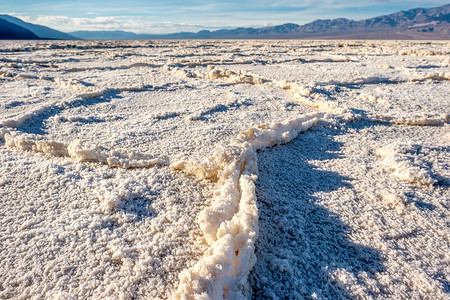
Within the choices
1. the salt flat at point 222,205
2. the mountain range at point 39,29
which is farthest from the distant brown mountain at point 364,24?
the salt flat at point 222,205

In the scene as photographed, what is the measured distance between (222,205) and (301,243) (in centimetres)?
36

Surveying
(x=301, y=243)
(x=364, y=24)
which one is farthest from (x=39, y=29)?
(x=364, y=24)

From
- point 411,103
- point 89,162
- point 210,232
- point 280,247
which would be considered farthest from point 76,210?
point 411,103

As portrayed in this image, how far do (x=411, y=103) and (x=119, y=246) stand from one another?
11.7 ft

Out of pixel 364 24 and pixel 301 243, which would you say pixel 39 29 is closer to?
pixel 301 243

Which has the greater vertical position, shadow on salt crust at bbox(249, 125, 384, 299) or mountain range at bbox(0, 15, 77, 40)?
mountain range at bbox(0, 15, 77, 40)

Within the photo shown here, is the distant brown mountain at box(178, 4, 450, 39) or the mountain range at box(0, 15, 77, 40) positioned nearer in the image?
the mountain range at box(0, 15, 77, 40)

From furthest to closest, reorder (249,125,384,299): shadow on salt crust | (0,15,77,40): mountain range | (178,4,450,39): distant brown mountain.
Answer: (178,4,450,39): distant brown mountain
(0,15,77,40): mountain range
(249,125,384,299): shadow on salt crust

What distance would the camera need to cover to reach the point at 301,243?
3.88 feet

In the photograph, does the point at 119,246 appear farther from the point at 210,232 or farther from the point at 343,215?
the point at 343,215

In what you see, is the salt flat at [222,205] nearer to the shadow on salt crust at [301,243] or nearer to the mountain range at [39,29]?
the shadow on salt crust at [301,243]

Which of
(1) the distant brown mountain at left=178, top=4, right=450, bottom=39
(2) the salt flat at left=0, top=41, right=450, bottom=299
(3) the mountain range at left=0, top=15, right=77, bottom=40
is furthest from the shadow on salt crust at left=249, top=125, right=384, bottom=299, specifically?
(1) the distant brown mountain at left=178, top=4, right=450, bottom=39

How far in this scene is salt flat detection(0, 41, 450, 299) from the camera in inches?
39.1

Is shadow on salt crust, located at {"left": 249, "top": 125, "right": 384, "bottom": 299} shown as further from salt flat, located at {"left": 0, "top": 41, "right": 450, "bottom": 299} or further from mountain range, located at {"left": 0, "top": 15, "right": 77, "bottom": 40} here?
mountain range, located at {"left": 0, "top": 15, "right": 77, "bottom": 40}
